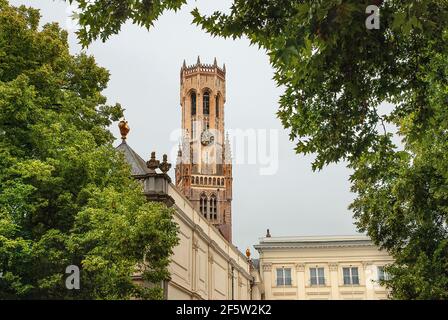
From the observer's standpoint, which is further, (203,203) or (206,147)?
(206,147)

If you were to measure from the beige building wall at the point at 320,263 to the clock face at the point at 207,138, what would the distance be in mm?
51746

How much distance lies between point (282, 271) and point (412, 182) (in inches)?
1735

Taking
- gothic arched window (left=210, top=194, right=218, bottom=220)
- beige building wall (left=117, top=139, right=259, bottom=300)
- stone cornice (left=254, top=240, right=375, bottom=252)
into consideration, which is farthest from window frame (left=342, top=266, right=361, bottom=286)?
gothic arched window (left=210, top=194, right=218, bottom=220)

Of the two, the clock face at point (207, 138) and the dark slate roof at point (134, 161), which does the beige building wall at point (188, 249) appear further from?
the clock face at point (207, 138)

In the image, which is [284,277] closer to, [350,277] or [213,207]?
[350,277]

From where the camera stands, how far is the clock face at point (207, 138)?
114 meters

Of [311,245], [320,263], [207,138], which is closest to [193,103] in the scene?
[207,138]

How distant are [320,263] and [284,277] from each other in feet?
12.9

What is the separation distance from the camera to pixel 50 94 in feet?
66.5

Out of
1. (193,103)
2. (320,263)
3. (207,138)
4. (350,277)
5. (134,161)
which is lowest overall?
(350,277)

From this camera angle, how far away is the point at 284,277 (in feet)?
210

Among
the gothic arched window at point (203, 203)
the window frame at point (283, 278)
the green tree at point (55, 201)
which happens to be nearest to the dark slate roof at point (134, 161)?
the green tree at point (55, 201)
